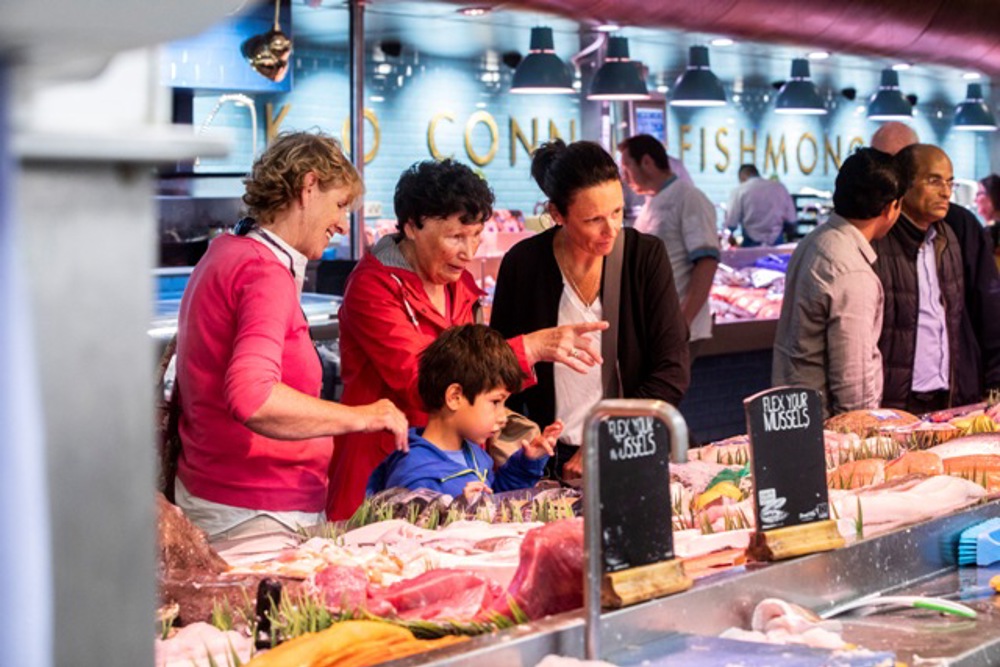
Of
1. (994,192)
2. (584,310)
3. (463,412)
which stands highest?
(994,192)

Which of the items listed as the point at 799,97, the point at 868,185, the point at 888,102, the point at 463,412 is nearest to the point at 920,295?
the point at 868,185

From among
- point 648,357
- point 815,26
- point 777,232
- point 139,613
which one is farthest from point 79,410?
point 777,232

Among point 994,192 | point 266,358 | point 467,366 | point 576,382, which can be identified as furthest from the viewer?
point 994,192

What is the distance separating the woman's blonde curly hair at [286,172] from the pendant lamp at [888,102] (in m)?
14.7

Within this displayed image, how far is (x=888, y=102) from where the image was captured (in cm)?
1720

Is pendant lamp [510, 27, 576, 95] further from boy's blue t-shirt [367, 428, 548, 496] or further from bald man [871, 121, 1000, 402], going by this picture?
boy's blue t-shirt [367, 428, 548, 496]

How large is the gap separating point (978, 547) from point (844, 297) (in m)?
2.13

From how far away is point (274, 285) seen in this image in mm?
3221

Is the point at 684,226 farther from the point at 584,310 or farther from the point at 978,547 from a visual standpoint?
the point at 978,547

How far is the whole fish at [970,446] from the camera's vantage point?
3.73m

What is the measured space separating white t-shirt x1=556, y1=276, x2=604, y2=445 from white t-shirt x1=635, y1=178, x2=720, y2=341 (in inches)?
131

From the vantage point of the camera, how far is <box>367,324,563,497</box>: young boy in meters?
3.41

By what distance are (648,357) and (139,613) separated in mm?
3690

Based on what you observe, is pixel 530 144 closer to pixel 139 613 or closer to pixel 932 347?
pixel 932 347
